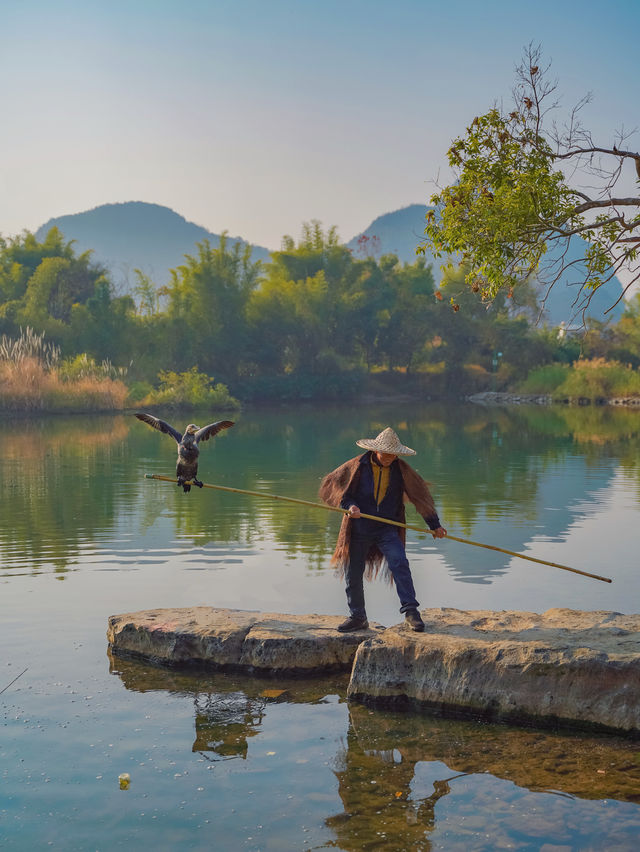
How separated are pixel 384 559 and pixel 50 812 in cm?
306

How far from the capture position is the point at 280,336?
51.4m

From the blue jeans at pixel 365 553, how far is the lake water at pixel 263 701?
23.0 inches

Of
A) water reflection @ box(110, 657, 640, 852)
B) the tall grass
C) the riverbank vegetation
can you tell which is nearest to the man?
water reflection @ box(110, 657, 640, 852)

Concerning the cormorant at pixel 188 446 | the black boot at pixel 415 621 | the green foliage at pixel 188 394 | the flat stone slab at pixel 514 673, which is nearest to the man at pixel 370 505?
the black boot at pixel 415 621

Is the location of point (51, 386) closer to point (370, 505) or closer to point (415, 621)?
point (370, 505)

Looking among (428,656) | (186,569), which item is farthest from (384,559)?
(186,569)

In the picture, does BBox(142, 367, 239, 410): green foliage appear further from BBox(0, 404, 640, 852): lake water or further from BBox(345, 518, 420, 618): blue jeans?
BBox(345, 518, 420, 618): blue jeans

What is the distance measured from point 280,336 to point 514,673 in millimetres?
46262

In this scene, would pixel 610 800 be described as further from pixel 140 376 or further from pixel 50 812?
pixel 140 376

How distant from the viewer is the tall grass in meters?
33.3

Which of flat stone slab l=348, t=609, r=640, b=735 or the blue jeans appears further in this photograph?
the blue jeans

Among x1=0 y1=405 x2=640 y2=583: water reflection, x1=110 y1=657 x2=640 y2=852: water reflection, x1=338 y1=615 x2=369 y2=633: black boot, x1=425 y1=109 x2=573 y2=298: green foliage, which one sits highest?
x1=425 y1=109 x2=573 y2=298: green foliage

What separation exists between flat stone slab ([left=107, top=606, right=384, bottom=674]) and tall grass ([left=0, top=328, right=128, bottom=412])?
2761 cm

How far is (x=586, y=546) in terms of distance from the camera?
11.5 metres
